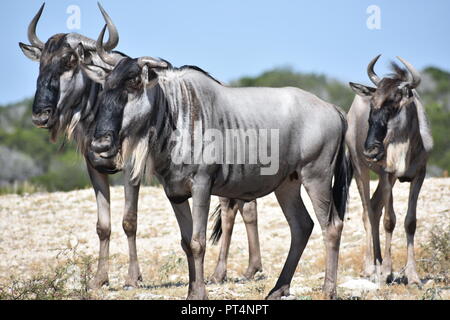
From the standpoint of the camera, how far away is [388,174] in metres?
9.97

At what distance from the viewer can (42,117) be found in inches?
361

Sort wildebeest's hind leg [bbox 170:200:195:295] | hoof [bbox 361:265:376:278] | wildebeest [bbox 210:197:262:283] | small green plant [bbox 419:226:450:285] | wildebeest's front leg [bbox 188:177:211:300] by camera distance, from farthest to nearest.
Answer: wildebeest [bbox 210:197:262:283]
hoof [bbox 361:265:376:278]
small green plant [bbox 419:226:450:285]
wildebeest's hind leg [bbox 170:200:195:295]
wildebeest's front leg [bbox 188:177:211:300]

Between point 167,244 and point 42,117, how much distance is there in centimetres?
481

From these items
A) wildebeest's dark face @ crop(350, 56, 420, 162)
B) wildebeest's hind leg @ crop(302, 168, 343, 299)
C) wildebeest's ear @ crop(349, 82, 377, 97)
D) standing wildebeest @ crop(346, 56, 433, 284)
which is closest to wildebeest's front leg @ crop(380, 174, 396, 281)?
standing wildebeest @ crop(346, 56, 433, 284)

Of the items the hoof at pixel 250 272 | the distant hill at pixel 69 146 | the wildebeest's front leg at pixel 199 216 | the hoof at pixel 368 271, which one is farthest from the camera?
the distant hill at pixel 69 146

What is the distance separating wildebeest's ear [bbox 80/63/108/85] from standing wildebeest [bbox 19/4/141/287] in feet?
0.99

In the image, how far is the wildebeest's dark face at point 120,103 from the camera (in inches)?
303

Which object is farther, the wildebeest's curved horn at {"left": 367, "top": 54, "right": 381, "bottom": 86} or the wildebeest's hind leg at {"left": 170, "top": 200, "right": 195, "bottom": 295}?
the wildebeest's curved horn at {"left": 367, "top": 54, "right": 381, "bottom": 86}

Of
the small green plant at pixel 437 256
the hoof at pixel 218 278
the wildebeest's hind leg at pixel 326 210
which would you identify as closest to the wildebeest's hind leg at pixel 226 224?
the hoof at pixel 218 278

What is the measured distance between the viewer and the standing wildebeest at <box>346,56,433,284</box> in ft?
30.9

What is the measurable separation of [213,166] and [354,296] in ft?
6.21

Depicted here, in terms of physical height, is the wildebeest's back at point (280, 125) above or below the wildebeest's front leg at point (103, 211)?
above

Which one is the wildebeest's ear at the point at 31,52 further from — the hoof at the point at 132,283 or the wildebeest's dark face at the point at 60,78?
the hoof at the point at 132,283

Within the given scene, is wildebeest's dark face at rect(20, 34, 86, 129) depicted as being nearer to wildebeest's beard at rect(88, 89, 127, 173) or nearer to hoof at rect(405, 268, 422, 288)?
wildebeest's beard at rect(88, 89, 127, 173)
